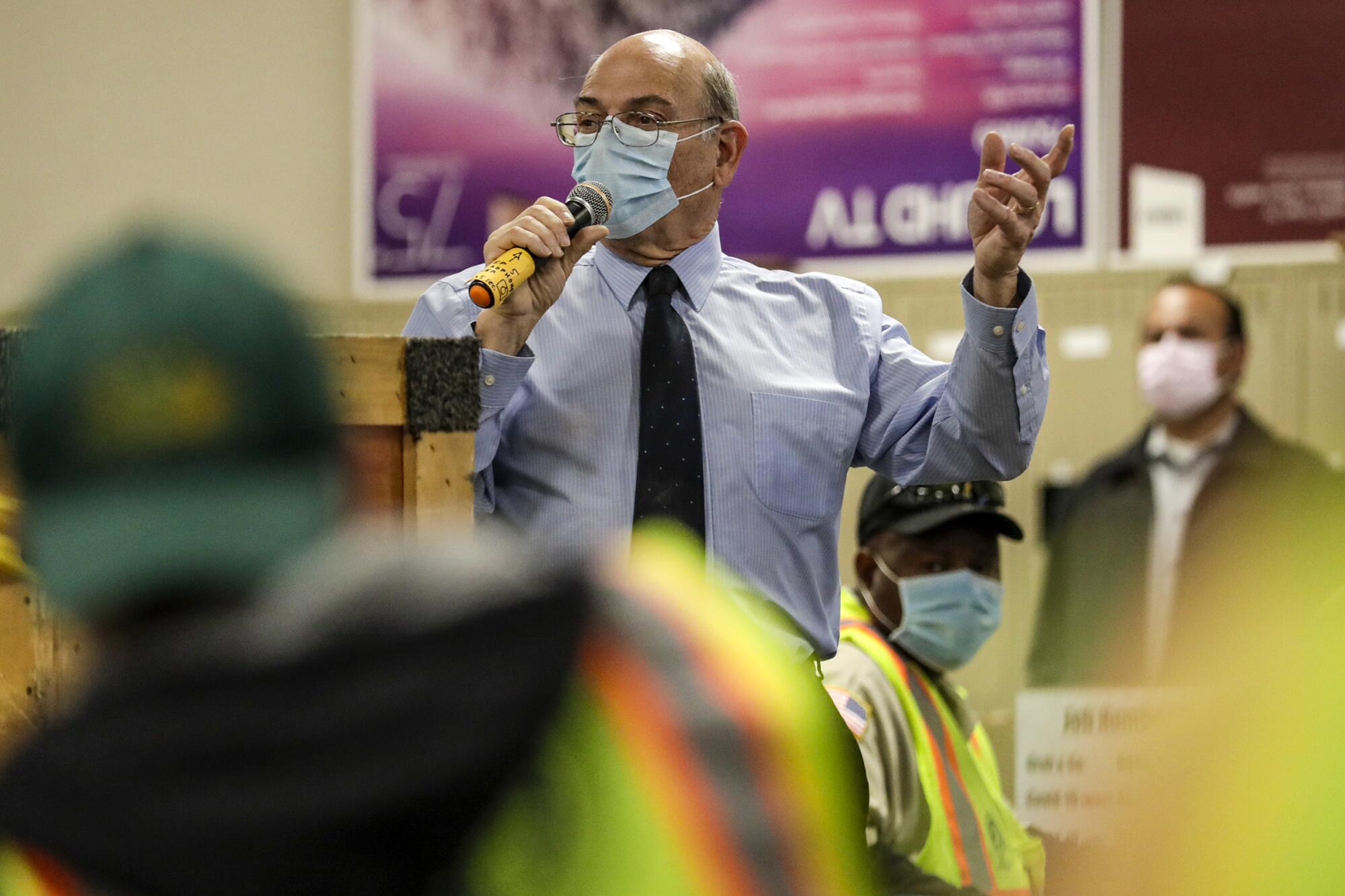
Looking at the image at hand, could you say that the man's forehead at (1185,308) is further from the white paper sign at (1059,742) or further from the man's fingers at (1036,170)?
the man's fingers at (1036,170)

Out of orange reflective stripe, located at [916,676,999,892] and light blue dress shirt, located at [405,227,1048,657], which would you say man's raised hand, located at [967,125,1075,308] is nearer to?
light blue dress shirt, located at [405,227,1048,657]

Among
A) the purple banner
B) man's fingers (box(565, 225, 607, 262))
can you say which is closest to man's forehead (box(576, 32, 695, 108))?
man's fingers (box(565, 225, 607, 262))

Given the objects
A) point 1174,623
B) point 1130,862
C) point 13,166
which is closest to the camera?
point 1130,862

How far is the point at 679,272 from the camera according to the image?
2127 millimetres

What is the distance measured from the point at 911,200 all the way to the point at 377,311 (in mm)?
1591

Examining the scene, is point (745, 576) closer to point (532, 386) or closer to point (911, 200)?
point (532, 386)

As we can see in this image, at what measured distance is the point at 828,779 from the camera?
749 mm

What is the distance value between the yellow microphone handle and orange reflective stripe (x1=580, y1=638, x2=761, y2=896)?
1.16m

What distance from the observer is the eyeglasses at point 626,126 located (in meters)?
2.11

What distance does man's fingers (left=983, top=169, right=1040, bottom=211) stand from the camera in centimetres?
182

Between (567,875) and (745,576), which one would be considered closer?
(567,875)

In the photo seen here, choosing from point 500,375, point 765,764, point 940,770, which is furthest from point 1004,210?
point 940,770

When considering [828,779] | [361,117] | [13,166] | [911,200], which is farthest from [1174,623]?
[13,166]

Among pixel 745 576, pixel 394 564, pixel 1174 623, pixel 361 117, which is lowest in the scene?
pixel 1174 623
